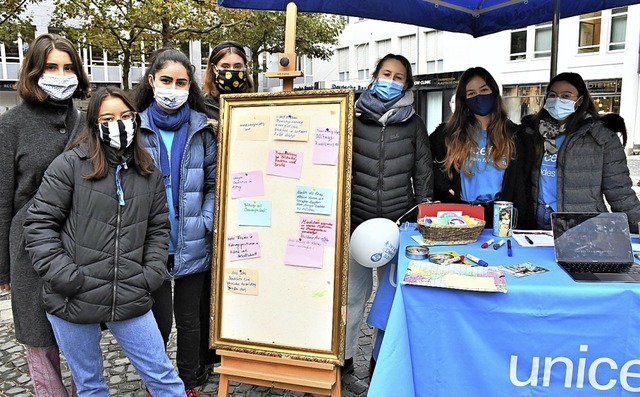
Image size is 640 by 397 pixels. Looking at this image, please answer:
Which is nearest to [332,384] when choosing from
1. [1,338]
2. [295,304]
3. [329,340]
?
[329,340]

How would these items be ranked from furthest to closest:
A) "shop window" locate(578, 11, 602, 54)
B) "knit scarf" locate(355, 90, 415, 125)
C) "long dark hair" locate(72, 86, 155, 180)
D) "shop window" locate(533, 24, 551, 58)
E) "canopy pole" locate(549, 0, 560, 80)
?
"shop window" locate(533, 24, 551, 58) → "shop window" locate(578, 11, 602, 54) → "canopy pole" locate(549, 0, 560, 80) → "knit scarf" locate(355, 90, 415, 125) → "long dark hair" locate(72, 86, 155, 180)

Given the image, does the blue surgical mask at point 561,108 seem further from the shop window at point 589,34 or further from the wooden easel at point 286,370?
the shop window at point 589,34

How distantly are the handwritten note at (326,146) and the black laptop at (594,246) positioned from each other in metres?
1.07

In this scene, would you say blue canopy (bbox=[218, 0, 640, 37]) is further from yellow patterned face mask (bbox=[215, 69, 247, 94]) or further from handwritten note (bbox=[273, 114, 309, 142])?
handwritten note (bbox=[273, 114, 309, 142])

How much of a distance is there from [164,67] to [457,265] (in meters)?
1.71

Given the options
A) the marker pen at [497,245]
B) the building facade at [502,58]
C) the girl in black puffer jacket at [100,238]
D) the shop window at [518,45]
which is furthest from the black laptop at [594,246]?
the shop window at [518,45]

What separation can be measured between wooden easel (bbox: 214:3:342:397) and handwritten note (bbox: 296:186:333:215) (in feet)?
1.84

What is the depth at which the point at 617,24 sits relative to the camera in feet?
68.9

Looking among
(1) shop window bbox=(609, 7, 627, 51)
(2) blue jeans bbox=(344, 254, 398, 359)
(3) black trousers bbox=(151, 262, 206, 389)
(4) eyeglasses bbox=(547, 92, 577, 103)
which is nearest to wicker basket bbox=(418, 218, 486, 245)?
(2) blue jeans bbox=(344, 254, 398, 359)

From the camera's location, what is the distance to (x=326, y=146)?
8.25 ft

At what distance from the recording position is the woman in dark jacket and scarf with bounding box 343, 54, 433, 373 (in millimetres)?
2873

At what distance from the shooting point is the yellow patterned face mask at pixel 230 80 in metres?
2.93

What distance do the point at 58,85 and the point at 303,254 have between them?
136 cm

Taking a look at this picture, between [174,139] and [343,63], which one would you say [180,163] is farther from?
[343,63]
